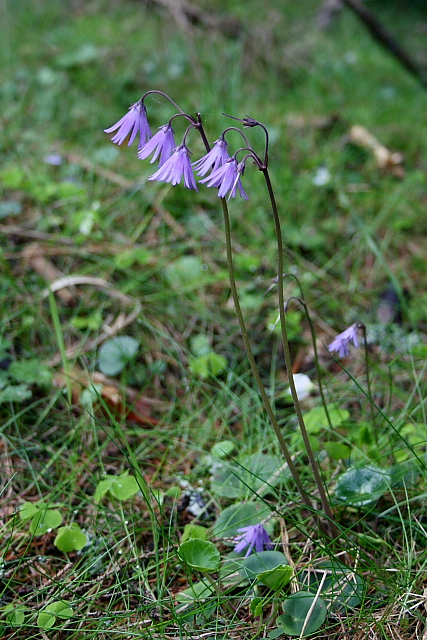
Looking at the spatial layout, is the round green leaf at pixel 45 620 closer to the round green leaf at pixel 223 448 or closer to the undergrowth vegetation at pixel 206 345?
the undergrowth vegetation at pixel 206 345

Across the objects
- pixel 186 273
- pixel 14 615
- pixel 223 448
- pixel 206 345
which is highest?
pixel 186 273

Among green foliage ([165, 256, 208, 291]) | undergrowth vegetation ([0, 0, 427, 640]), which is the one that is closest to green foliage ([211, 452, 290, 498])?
undergrowth vegetation ([0, 0, 427, 640])

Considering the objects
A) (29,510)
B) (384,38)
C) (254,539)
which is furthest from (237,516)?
(384,38)

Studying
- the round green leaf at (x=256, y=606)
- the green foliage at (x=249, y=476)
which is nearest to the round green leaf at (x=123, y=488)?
the green foliage at (x=249, y=476)

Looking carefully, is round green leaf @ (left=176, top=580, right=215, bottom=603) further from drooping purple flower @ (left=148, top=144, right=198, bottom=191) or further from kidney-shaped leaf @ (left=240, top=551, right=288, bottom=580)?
drooping purple flower @ (left=148, top=144, right=198, bottom=191)

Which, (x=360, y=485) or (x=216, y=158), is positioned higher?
(x=216, y=158)

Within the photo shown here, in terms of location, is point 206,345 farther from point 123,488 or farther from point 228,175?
point 228,175
